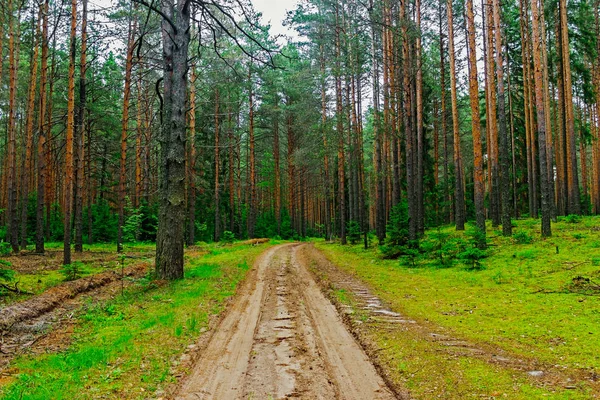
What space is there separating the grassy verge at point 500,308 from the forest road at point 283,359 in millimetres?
541

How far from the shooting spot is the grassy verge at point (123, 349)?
3682mm

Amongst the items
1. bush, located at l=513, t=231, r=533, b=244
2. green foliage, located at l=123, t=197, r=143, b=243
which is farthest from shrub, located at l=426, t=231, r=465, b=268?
green foliage, located at l=123, t=197, r=143, b=243

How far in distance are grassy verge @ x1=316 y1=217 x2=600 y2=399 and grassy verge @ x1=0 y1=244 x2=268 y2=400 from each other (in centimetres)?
289

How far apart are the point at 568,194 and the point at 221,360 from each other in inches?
955

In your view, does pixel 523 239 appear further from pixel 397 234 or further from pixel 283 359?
pixel 283 359

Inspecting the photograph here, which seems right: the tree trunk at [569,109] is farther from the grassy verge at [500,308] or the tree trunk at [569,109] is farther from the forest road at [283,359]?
the forest road at [283,359]

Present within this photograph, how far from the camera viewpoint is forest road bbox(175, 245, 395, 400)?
3611 millimetres

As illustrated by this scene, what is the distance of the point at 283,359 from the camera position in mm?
4461

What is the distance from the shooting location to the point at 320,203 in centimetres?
5219

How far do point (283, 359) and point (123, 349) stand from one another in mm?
2219

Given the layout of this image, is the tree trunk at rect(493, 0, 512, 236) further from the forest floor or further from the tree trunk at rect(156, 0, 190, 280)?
the tree trunk at rect(156, 0, 190, 280)

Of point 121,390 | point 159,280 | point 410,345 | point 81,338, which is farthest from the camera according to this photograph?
point 159,280

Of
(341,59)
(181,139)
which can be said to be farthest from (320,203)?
(181,139)

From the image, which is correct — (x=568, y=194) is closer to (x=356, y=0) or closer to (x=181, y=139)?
(x=356, y=0)
